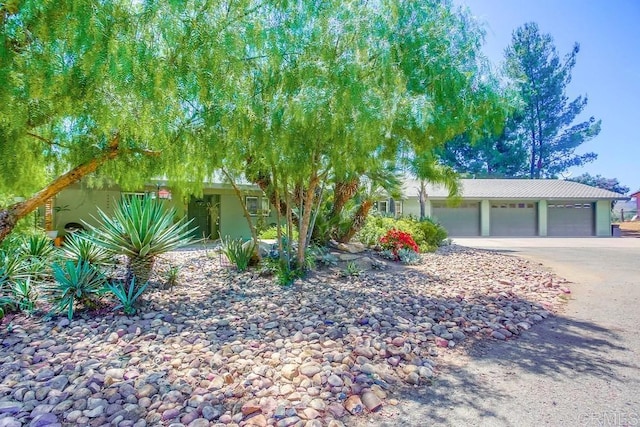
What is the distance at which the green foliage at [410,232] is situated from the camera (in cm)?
1288

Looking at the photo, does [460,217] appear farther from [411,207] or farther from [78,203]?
[78,203]

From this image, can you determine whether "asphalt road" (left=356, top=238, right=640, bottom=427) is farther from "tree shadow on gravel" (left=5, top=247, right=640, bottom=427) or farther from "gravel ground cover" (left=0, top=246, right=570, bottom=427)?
"gravel ground cover" (left=0, top=246, right=570, bottom=427)

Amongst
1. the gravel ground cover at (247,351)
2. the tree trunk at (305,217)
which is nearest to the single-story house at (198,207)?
the tree trunk at (305,217)

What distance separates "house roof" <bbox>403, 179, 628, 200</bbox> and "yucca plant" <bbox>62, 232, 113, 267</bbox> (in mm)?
20378

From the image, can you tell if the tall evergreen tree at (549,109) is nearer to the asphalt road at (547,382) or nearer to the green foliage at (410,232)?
the green foliage at (410,232)

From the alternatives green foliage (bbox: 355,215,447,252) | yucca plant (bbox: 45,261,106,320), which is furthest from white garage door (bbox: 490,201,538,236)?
yucca plant (bbox: 45,261,106,320)

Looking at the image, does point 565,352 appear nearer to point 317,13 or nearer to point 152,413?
point 152,413

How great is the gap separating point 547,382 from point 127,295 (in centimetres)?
529

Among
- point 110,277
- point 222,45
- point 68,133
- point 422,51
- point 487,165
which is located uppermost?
point 487,165

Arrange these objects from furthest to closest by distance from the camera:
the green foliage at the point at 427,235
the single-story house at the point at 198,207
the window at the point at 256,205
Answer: the window at the point at 256,205, the single-story house at the point at 198,207, the green foliage at the point at 427,235

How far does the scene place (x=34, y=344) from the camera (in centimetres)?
434

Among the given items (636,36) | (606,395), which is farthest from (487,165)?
(606,395)

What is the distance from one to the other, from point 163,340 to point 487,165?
34951 millimetres

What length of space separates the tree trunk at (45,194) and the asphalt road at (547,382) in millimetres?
5455
